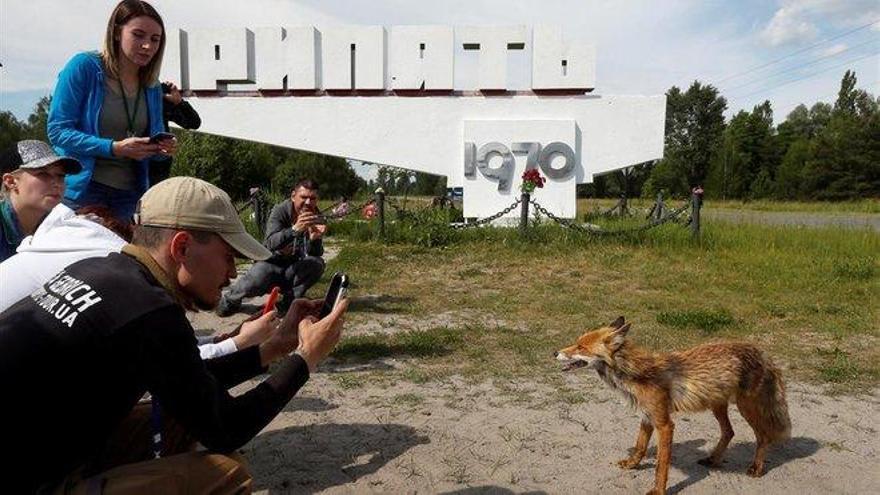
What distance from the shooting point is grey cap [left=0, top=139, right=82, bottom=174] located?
282 centimetres

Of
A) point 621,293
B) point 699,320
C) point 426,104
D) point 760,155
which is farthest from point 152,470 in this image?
point 760,155

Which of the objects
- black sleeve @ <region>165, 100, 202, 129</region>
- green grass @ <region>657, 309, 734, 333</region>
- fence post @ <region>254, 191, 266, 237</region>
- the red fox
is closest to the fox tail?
the red fox

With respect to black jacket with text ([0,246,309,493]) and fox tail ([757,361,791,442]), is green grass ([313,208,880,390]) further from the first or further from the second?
black jacket with text ([0,246,309,493])

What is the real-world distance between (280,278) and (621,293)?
4648 mm

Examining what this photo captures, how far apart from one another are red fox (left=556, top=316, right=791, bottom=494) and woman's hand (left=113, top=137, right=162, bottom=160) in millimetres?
2375

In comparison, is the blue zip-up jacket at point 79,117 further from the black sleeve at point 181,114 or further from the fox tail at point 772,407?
the fox tail at point 772,407

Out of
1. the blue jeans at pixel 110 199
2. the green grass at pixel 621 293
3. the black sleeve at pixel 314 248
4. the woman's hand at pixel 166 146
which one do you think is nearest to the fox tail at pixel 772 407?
the green grass at pixel 621 293

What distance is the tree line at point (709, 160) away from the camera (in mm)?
39781

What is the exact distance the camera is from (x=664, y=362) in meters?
3.33

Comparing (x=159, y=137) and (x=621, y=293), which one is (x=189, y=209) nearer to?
(x=159, y=137)

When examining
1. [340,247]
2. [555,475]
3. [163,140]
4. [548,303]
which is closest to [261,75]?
[340,247]

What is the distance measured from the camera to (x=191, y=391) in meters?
1.73

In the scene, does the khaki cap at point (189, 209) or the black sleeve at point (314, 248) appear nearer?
the khaki cap at point (189, 209)

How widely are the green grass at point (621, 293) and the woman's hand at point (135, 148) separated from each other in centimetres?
262
